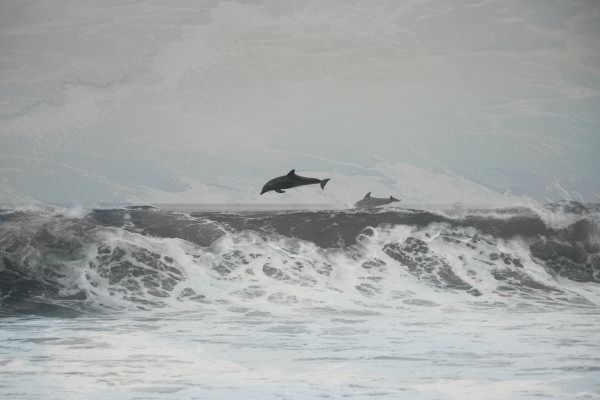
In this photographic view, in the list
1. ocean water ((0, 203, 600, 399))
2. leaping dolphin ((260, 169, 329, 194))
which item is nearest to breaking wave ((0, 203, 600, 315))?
ocean water ((0, 203, 600, 399))

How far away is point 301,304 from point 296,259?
2.58m

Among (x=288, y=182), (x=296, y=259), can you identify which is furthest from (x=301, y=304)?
(x=296, y=259)

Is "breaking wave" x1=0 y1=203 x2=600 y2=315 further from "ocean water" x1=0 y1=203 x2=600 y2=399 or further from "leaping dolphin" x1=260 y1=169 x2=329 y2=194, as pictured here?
"leaping dolphin" x1=260 y1=169 x2=329 y2=194

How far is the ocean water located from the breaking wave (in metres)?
0.05

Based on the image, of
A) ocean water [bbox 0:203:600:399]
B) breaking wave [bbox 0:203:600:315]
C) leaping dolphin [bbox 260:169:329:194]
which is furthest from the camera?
breaking wave [bbox 0:203:600:315]

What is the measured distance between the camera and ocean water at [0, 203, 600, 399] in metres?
7.10

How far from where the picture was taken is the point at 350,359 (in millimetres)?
7859

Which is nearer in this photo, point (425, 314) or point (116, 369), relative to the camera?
point (116, 369)

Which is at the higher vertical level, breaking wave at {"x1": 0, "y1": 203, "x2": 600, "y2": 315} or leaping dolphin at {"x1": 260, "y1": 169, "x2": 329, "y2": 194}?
leaping dolphin at {"x1": 260, "y1": 169, "x2": 329, "y2": 194}

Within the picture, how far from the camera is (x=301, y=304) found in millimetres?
11070

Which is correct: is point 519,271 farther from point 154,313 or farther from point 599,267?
point 154,313

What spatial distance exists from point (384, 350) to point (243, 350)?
1596 mm

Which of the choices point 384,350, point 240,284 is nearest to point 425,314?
point 384,350

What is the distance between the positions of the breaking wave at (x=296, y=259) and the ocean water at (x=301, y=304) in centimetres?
5
